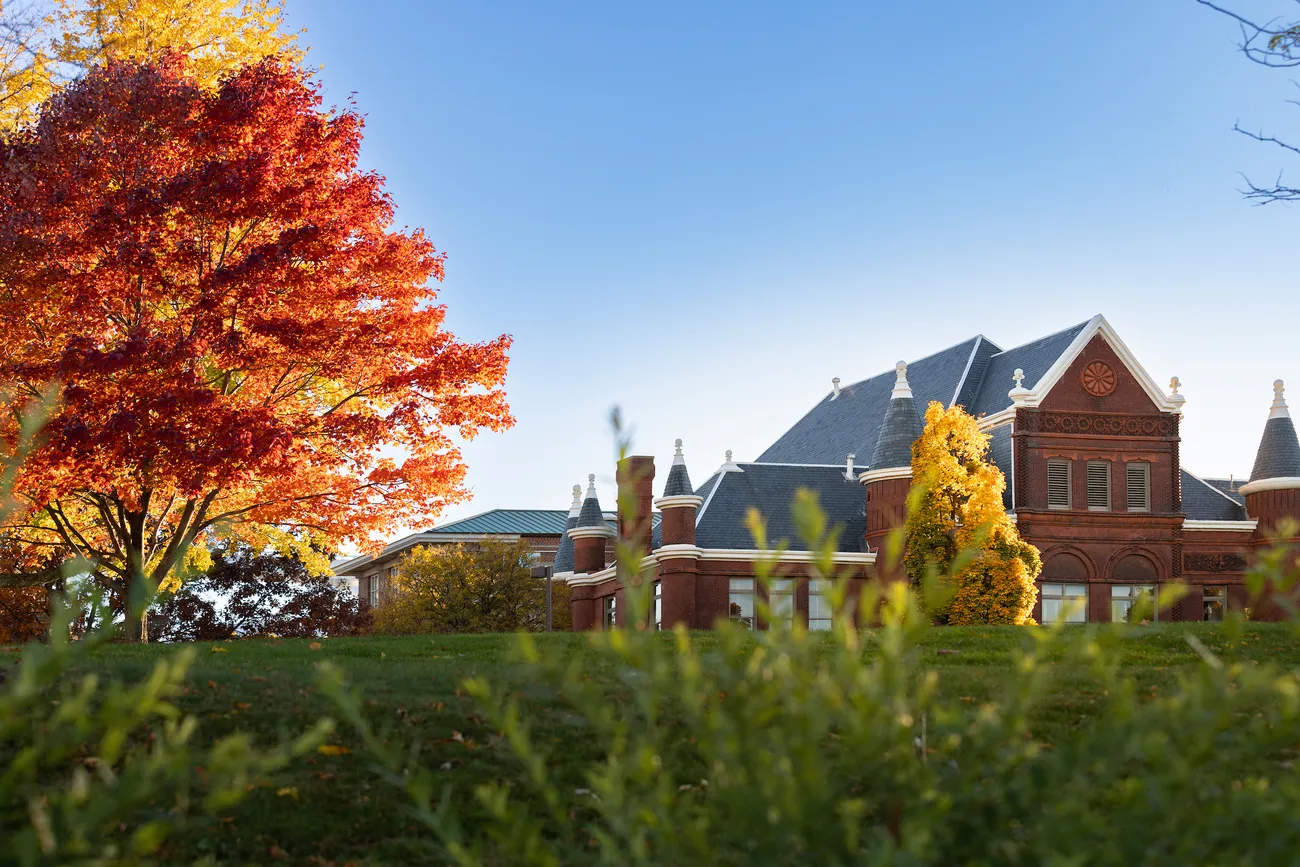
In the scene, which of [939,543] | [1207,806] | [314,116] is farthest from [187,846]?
[939,543]

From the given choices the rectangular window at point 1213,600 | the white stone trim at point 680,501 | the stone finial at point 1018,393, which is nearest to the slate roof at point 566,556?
the white stone trim at point 680,501

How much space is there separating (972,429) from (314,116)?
18625 millimetres

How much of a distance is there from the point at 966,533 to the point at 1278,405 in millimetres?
15062

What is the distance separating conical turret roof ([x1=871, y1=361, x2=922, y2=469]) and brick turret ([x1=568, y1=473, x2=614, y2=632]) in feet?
31.5

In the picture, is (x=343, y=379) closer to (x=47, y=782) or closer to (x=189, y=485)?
(x=189, y=485)

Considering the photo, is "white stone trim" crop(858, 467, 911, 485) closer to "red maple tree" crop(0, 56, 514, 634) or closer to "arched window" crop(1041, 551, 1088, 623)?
"arched window" crop(1041, 551, 1088, 623)

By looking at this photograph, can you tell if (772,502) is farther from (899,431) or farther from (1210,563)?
(1210,563)

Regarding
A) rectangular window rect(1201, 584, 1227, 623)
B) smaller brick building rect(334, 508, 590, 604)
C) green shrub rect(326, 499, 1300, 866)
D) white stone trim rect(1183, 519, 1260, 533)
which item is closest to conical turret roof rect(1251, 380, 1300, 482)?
white stone trim rect(1183, 519, 1260, 533)

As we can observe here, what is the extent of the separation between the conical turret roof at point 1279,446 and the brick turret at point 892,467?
11.3 m

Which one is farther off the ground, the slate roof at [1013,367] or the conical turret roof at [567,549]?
the slate roof at [1013,367]

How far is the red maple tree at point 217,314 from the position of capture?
17828 millimetres

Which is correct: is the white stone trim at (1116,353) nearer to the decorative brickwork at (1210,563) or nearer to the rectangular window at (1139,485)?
the rectangular window at (1139,485)

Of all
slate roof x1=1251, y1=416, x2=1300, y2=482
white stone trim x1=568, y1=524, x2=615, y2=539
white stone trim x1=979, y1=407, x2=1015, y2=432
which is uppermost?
white stone trim x1=979, y1=407, x2=1015, y2=432

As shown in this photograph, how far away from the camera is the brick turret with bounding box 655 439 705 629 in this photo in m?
35.7
